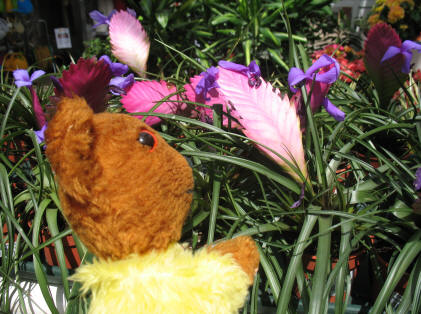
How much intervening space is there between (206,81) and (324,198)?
356 millimetres

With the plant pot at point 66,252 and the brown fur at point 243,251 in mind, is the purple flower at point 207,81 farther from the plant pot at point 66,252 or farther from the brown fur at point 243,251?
the plant pot at point 66,252

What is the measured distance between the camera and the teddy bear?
410 millimetres

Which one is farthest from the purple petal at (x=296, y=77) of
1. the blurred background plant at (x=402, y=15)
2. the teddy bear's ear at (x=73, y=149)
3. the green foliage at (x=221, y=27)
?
the blurred background plant at (x=402, y=15)

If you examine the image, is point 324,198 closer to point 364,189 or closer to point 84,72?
point 364,189

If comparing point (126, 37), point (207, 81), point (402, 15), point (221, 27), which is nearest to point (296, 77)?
point (207, 81)

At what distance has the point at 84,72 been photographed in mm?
547

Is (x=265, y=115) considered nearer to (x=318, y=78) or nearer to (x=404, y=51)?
(x=318, y=78)

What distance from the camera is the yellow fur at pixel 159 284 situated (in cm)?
43

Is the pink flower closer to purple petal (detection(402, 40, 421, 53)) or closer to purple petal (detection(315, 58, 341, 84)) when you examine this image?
purple petal (detection(315, 58, 341, 84))

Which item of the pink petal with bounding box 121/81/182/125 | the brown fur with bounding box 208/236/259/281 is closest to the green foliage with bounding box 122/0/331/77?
the pink petal with bounding box 121/81/182/125

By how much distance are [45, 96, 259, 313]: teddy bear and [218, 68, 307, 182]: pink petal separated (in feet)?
0.65

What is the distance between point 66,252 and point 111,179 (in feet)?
1.70

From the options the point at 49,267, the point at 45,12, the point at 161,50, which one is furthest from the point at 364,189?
the point at 45,12

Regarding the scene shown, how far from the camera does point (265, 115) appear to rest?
24.5 inches
